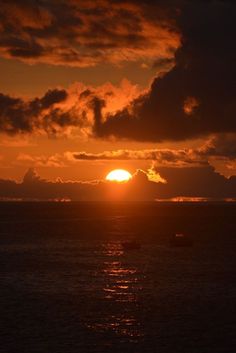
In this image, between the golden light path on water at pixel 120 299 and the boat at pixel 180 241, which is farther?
the boat at pixel 180 241

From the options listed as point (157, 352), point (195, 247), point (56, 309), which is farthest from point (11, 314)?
point (195, 247)

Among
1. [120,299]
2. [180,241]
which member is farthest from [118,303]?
[180,241]

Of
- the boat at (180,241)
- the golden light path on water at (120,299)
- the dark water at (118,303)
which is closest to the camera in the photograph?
the dark water at (118,303)

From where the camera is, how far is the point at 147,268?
376 feet

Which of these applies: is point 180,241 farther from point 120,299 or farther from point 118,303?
point 118,303

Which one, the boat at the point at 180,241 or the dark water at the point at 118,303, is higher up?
the boat at the point at 180,241

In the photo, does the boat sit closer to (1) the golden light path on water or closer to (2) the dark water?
(2) the dark water

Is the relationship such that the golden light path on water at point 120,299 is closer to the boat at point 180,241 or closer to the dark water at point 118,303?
the dark water at point 118,303

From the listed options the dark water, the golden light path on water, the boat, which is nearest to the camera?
the dark water

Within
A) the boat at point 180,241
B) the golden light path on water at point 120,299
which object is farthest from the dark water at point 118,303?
the boat at point 180,241

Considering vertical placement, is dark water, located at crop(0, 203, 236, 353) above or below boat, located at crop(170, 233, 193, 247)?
below

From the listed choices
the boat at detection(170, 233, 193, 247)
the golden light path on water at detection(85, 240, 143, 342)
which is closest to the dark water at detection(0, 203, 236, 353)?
the golden light path on water at detection(85, 240, 143, 342)

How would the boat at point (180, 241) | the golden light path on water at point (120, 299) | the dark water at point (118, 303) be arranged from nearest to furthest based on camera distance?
the dark water at point (118, 303) → the golden light path on water at point (120, 299) → the boat at point (180, 241)

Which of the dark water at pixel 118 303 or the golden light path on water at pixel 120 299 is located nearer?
the dark water at pixel 118 303
